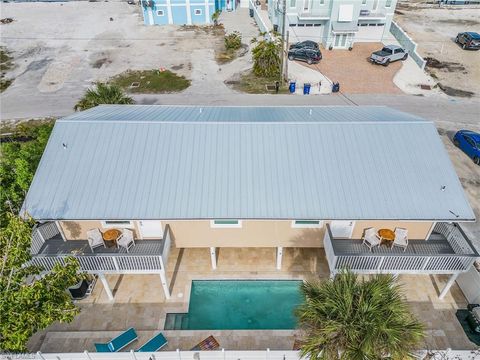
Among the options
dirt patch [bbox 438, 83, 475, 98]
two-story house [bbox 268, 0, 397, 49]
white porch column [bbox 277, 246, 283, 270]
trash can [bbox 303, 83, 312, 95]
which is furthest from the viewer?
two-story house [bbox 268, 0, 397, 49]

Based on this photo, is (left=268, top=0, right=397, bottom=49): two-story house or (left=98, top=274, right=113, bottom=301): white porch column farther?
(left=268, top=0, right=397, bottom=49): two-story house

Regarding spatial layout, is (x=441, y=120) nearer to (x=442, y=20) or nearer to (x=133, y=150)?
(x=133, y=150)

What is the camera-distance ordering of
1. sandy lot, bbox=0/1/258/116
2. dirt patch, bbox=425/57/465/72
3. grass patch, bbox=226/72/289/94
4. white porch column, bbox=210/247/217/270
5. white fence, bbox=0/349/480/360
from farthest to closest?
dirt patch, bbox=425/57/465/72 < sandy lot, bbox=0/1/258/116 < grass patch, bbox=226/72/289/94 < white porch column, bbox=210/247/217/270 < white fence, bbox=0/349/480/360

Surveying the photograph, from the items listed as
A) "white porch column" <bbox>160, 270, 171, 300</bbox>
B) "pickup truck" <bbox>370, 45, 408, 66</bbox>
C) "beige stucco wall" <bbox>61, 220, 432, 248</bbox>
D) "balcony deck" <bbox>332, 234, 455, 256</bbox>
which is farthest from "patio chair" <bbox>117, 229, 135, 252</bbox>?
"pickup truck" <bbox>370, 45, 408, 66</bbox>

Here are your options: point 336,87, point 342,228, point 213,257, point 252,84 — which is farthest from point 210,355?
point 336,87

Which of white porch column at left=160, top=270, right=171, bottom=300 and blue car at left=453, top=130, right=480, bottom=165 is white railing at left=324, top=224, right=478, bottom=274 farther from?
blue car at left=453, top=130, right=480, bottom=165

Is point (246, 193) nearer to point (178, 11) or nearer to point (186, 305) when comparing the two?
point (186, 305)
